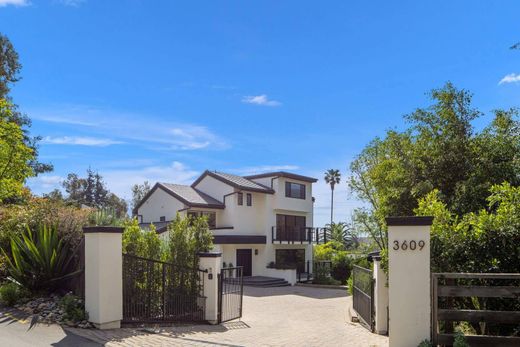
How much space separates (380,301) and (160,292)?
17.0ft

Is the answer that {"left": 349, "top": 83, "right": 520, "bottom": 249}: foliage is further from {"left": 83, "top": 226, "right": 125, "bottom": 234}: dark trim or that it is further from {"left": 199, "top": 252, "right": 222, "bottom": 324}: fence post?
{"left": 83, "top": 226, "right": 125, "bottom": 234}: dark trim

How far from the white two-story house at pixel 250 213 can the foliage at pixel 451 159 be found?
19.5 metres

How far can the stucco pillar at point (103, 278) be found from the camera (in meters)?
8.39

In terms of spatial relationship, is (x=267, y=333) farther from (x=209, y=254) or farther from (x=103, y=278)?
(x=103, y=278)

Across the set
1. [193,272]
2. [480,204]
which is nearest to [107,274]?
[193,272]

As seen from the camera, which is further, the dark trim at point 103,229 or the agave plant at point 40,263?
the agave plant at point 40,263

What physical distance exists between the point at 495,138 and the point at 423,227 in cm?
613

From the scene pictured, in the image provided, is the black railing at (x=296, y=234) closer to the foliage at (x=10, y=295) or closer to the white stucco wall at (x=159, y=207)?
the white stucco wall at (x=159, y=207)

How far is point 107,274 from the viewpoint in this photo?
28.0ft

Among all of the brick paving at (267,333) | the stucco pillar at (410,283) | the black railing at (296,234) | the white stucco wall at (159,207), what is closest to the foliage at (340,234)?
the black railing at (296,234)

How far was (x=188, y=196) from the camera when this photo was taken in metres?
31.9

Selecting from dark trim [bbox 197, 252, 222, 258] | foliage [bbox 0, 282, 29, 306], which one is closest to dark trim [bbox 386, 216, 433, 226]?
dark trim [bbox 197, 252, 222, 258]

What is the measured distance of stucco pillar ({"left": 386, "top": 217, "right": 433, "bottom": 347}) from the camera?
20.8ft

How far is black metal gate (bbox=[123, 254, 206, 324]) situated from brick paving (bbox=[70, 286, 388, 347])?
0.55 m
